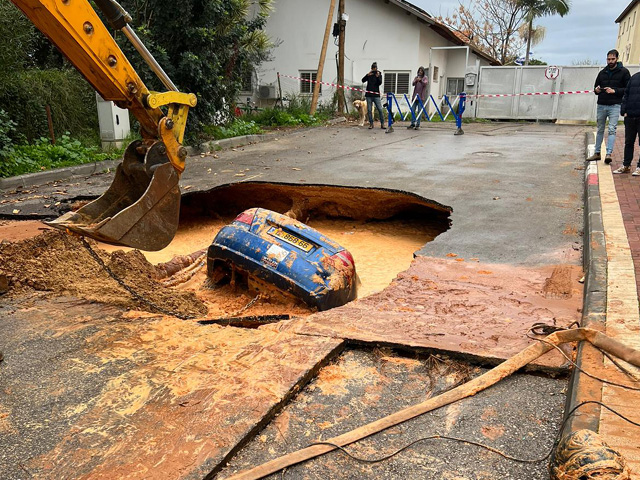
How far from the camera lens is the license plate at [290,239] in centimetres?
476

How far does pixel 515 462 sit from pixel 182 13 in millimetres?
12101

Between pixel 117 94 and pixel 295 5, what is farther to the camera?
pixel 295 5

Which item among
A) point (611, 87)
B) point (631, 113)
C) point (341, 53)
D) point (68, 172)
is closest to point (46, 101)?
point (68, 172)

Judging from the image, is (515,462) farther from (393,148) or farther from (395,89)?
(395,89)

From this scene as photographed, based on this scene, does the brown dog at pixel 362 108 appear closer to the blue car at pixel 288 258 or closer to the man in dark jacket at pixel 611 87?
the man in dark jacket at pixel 611 87

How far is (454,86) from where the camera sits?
25.0 metres

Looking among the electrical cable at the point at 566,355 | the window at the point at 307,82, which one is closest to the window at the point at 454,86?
the window at the point at 307,82

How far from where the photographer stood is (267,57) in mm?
22578

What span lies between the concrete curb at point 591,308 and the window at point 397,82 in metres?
16.6

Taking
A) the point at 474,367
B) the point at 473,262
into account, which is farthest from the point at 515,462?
the point at 473,262

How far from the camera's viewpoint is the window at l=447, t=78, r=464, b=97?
24.7m

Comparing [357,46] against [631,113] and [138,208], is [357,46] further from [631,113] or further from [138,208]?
[138,208]

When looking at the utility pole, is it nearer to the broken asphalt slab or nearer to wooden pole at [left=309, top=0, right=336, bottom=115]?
wooden pole at [left=309, top=0, right=336, bottom=115]

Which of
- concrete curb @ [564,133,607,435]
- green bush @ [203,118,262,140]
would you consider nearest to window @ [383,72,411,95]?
green bush @ [203,118,262,140]
